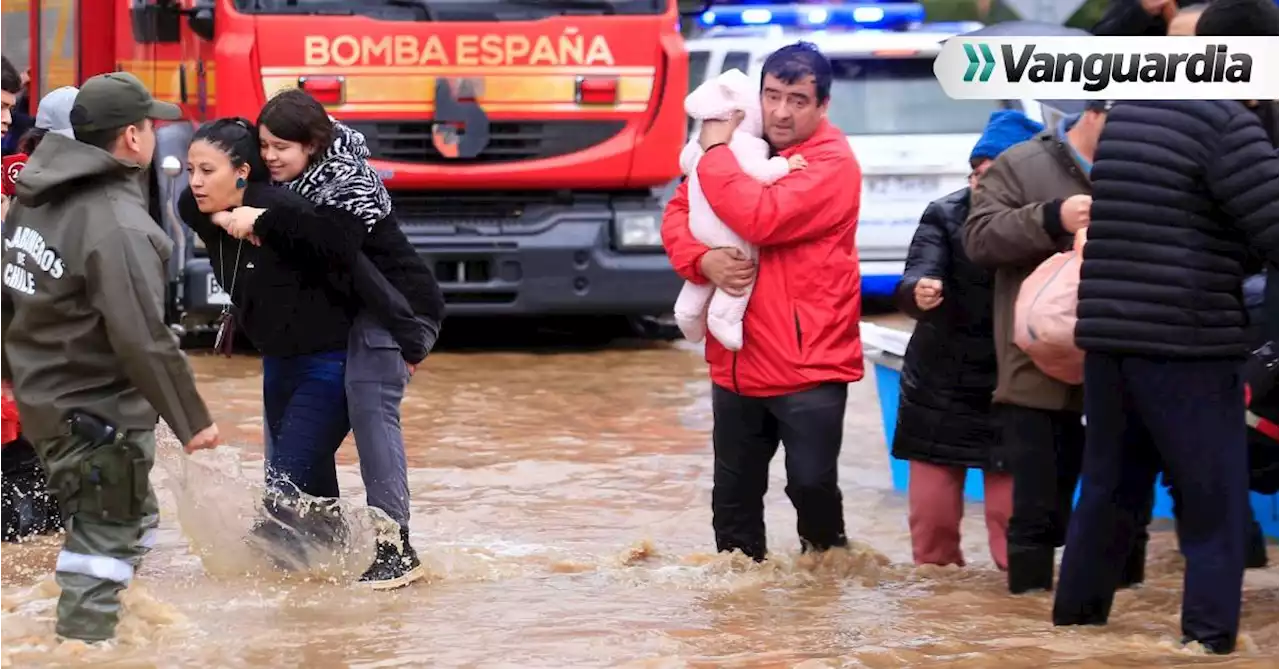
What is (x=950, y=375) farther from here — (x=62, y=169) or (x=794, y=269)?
(x=62, y=169)

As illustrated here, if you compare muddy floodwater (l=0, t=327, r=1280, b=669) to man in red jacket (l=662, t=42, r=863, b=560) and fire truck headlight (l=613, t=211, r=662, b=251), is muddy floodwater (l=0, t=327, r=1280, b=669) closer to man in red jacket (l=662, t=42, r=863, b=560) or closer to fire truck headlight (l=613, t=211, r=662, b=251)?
man in red jacket (l=662, t=42, r=863, b=560)

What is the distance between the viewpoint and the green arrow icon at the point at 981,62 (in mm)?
7027

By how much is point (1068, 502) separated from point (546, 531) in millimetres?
2146

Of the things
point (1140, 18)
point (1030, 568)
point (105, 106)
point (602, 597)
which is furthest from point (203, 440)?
point (1140, 18)

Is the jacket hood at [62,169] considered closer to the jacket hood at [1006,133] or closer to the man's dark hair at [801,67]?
the man's dark hair at [801,67]

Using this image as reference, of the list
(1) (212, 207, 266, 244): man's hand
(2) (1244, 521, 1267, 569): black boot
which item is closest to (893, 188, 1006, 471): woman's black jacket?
(2) (1244, 521, 1267, 569): black boot

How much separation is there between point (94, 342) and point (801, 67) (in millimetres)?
2180

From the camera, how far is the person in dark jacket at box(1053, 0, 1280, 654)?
5.13 metres

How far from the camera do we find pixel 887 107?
13.8 m

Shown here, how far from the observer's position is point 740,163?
6109 mm

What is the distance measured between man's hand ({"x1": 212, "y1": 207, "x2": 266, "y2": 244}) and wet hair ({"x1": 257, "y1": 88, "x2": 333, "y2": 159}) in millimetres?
246

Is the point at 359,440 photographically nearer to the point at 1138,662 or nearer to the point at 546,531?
the point at 546,531

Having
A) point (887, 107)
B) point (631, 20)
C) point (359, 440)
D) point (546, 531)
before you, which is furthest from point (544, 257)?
point (359, 440)

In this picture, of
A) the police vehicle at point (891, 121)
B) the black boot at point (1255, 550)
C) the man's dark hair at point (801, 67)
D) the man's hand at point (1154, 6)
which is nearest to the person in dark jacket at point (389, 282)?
the man's dark hair at point (801, 67)
